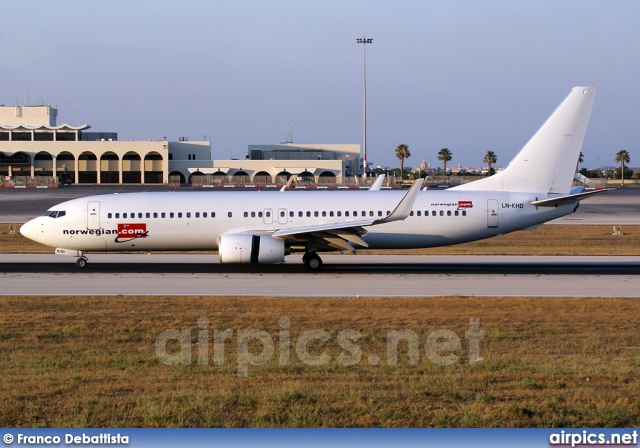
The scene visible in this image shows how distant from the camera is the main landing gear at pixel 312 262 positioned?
30.0m

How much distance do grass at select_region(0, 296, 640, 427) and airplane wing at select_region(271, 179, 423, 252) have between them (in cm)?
671

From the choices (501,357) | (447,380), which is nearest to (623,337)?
(501,357)

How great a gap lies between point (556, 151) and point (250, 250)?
1265 centimetres

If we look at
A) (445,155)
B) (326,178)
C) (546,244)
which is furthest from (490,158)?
(546,244)

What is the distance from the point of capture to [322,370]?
13.2 metres

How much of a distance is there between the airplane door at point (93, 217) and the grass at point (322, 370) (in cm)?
951

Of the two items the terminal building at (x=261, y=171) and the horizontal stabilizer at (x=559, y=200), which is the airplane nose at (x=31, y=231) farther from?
the terminal building at (x=261, y=171)

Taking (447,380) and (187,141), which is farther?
(187,141)

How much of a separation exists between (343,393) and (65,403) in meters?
3.78

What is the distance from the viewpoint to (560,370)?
13.0 meters

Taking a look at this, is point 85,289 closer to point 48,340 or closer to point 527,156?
point 48,340

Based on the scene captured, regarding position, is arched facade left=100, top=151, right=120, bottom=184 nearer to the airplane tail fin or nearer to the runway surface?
the runway surface

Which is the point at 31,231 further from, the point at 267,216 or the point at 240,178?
the point at 240,178

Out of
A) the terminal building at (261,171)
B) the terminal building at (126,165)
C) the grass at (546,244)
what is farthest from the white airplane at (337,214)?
the terminal building at (126,165)
